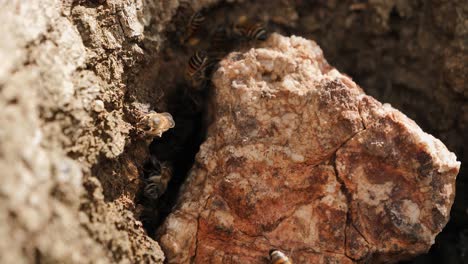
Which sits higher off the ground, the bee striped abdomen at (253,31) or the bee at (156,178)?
the bee striped abdomen at (253,31)

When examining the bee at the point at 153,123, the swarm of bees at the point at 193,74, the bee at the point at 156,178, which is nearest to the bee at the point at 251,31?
the swarm of bees at the point at 193,74

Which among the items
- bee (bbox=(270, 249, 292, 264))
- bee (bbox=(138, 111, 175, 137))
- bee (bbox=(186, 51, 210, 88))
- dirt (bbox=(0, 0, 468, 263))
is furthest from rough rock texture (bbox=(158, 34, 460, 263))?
bee (bbox=(186, 51, 210, 88))

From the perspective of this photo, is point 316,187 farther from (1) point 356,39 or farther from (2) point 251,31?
(1) point 356,39

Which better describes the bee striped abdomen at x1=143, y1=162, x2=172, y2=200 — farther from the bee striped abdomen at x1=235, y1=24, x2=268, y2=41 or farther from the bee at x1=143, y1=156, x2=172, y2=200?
the bee striped abdomen at x1=235, y1=24, x2=268, y2=41

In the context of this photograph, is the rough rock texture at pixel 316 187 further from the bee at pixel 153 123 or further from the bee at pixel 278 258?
the bee at pixel 153 123

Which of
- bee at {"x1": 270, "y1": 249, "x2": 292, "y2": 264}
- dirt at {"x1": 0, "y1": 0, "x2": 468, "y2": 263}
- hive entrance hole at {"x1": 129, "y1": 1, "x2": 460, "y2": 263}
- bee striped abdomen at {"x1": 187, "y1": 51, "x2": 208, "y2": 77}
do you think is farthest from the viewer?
hive entrance hole at {"x1": 129, "y1": 1, "x2": 460, "y2": 263}

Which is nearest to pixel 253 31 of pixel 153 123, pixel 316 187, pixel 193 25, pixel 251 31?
pixel 251 31
